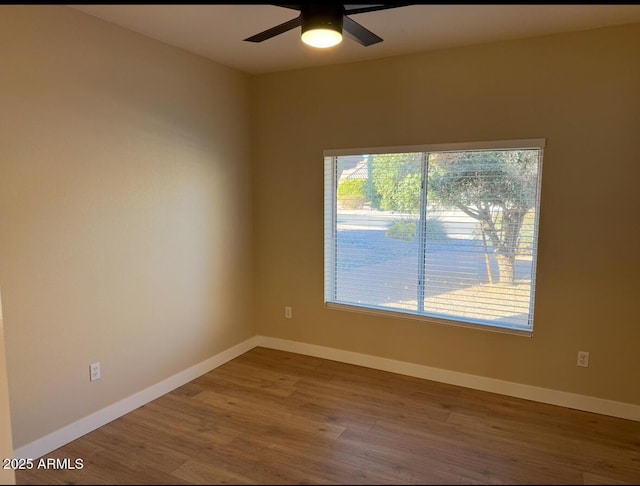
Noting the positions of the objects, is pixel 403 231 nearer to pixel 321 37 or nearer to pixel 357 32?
pixel 357 32

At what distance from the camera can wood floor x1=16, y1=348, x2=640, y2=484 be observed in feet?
5.90

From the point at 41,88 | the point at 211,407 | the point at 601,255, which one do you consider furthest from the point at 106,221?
the point at 601,255

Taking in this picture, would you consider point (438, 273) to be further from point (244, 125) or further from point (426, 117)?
point (244, 125)

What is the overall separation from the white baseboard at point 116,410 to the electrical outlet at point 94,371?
22 cm

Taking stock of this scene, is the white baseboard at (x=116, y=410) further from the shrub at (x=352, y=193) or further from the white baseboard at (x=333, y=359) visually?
the shrub at (x=352, y=193)

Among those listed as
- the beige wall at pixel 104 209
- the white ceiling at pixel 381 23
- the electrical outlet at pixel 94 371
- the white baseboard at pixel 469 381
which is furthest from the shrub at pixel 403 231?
the electrical outlet at pixel 94 371

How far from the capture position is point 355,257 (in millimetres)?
3721

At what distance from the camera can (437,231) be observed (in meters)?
3.33

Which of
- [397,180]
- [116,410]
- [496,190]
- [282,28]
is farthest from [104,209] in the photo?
[496,190]

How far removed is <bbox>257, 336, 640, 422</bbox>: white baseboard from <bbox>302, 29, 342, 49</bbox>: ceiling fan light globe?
8.11ft

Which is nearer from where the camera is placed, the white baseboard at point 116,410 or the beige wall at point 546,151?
the white baseboard at point 116,410

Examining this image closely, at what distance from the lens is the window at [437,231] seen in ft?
10.0

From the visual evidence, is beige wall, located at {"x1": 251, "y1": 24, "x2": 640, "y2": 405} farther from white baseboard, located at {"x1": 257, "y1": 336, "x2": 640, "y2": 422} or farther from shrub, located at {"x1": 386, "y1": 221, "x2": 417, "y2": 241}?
shrub, located at {"x1": 386, "y1": 221, "x2": 417, "y2": 241}

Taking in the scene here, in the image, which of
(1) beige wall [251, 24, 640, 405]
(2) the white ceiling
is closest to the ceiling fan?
(2) the white ceiling
